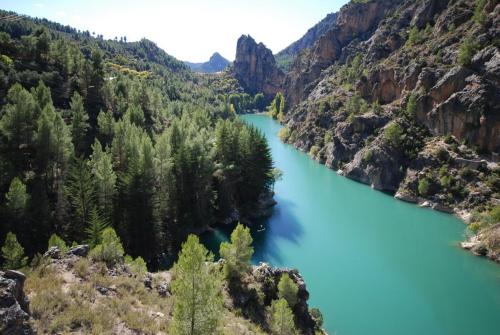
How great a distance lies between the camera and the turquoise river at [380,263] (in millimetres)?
37188

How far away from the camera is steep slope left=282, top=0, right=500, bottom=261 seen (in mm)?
65000

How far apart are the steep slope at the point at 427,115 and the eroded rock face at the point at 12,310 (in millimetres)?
52541

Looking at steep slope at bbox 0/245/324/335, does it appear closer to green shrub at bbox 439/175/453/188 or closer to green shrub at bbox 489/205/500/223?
green shrub at bbox 489/205/500/223

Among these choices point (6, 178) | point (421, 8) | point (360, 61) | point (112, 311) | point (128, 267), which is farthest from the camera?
point (360, 61)

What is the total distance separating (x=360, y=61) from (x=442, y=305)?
9743 cm

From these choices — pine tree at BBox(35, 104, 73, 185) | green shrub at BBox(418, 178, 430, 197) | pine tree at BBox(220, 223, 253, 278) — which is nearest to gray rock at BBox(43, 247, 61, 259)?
pine tree at BBox(220, 223, 253, 278)

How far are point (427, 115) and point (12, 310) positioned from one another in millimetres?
82160

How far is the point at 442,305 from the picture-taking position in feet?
131

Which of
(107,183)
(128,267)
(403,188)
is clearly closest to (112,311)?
(128,267)

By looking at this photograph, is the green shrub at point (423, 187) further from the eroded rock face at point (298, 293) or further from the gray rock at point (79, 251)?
the gray rock at point (79, 251)

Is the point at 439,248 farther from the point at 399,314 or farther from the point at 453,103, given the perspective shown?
the point at 453,103

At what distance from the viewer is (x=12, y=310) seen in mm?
12664

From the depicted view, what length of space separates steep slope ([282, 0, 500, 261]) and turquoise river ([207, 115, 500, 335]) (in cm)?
476

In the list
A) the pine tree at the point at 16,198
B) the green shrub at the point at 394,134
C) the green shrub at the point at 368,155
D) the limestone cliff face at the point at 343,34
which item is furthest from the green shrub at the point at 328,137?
the pine tree at the point at 16,198
